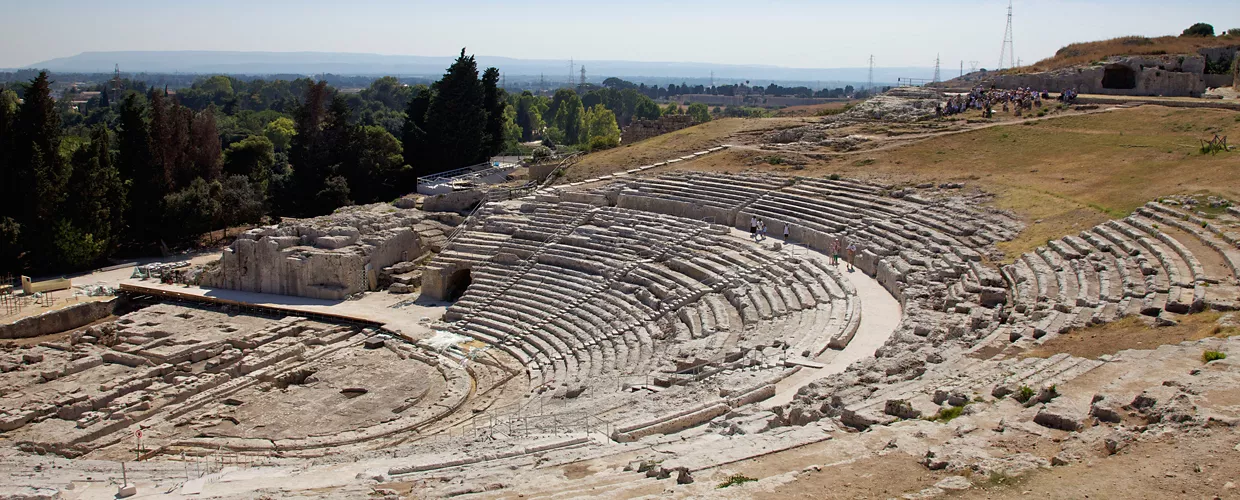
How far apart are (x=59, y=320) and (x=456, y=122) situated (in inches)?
796

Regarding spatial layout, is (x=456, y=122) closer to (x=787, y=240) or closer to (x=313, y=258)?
(x=313, y=258)

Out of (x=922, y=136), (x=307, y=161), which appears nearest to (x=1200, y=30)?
(x=922, y=136)

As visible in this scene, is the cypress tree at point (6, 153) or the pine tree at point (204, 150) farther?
the pine tree at point (204, 150)

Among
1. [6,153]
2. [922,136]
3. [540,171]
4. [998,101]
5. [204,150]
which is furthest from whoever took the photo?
[204,150]

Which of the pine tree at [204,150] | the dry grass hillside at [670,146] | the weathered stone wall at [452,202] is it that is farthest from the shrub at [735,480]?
the pine tree at [204,150]

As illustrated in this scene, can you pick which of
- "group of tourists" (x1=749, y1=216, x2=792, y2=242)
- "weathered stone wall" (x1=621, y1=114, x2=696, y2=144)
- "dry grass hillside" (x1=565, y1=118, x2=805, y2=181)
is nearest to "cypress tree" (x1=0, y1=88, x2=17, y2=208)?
"dry grass hillside" (x1=565, y1=118, x2=805, y2=181)

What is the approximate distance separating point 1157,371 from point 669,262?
50.4 ft

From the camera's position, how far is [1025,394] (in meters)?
11.3

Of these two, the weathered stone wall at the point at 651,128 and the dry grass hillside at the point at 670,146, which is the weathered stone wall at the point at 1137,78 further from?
the weathered stone wall at the point at 651,128

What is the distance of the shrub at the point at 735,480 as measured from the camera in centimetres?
967

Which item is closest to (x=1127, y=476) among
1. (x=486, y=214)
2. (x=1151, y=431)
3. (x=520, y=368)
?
(x=1151, y=431)

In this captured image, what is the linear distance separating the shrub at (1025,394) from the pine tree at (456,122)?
34678 millimetres

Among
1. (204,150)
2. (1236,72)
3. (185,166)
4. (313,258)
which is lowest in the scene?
(313,258)

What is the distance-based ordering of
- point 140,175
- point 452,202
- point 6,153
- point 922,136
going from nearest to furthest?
point 6,153
point 452,202
point 922,136
point 140,175
